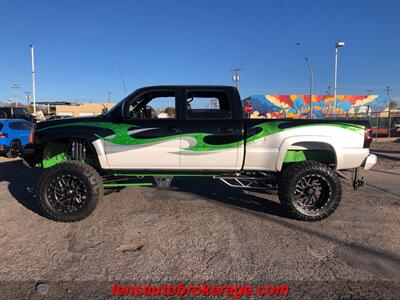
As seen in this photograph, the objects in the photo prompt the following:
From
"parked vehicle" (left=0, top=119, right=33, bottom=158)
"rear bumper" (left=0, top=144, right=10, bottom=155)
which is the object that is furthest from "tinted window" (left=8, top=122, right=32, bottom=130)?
"rear bumper" (left=0, top=144, right=10, bottom=155)

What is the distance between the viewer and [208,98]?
5832 millimetres

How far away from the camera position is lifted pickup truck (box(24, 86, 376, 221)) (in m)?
5.04

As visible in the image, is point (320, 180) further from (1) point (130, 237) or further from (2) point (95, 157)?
(2) point (95, 157)

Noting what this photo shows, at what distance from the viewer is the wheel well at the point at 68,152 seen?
5.44 m

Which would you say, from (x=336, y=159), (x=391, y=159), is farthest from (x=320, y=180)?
(x=391, y=159)

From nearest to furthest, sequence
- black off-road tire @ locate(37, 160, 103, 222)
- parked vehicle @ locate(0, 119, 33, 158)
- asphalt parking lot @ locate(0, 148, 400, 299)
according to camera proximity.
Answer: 1. asphalt parking lot @ locate(0, 148, 400, 299)
2. black off-road tire @ locate(37, 160, 103, 222)
3. parked vehicle @ locate(0, 119, 33, 158)

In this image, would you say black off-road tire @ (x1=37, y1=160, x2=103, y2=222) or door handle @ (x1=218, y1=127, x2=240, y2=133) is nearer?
black off-road tire @ (x1=37, y1=160, x2=103, y2=222)

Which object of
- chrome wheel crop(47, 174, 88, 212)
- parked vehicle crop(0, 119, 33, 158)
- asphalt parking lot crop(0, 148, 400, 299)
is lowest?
asphalt parking lot crop(0, 148, 400, 299)

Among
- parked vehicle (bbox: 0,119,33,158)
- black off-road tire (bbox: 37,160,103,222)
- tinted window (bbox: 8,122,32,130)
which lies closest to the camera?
black off-road tire (bbox: 37,160,103,222)

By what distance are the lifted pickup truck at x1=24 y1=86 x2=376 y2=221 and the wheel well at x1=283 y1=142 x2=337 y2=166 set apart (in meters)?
0.02

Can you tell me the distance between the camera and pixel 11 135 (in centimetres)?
1234

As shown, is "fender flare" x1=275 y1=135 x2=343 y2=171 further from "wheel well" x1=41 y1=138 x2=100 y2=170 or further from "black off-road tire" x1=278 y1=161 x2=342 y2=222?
"wheel well" x1=41 y1=138 x2=100 y2=170

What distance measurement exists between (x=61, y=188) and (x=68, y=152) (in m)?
0.79

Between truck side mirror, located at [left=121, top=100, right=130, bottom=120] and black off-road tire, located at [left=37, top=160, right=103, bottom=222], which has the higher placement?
truck side mirror, located at [left=121, top=100, right=130, bottom=120]
